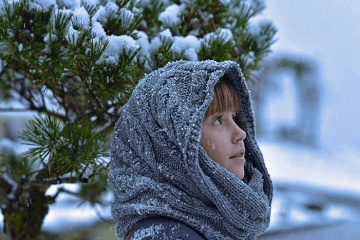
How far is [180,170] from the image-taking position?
2.89ft

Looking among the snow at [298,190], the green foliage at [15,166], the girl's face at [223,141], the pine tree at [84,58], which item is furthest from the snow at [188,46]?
the snow at [298,190]

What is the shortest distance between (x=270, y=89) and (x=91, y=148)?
40.2 feet

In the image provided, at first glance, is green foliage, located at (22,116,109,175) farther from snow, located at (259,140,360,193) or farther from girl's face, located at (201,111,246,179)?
snow, located at (259,140,360,193)

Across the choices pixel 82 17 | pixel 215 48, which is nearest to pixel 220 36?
pixel 215 48

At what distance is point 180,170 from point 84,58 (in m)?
0.41

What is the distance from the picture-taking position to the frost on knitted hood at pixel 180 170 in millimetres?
863

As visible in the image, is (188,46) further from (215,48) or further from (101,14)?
(101,14)

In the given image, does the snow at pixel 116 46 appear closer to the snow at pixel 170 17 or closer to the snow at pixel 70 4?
the snow at pixel 70 4

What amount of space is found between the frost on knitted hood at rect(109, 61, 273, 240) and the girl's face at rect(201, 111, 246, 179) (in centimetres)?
8

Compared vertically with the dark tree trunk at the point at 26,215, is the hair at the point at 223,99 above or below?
above

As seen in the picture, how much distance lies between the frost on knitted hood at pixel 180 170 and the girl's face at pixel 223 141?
80mm

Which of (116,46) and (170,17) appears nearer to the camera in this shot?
(116,46)

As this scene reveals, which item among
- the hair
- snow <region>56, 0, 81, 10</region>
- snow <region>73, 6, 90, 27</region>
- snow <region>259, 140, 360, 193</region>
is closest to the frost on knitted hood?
the hair

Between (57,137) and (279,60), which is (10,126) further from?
(279,60)
